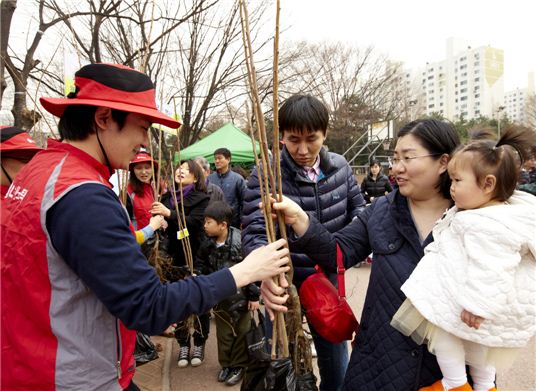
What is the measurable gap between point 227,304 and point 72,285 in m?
2.24

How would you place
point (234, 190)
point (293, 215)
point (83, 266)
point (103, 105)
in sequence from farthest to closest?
point (234, 190) → point (293, 215) → point (103, 105) → point (83, 266)

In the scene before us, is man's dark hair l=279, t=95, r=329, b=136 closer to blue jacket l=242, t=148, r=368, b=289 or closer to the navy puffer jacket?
blue jacket l=242, t=148, r=368, b=289

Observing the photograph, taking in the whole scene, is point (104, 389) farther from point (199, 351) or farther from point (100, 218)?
point (199, 351)

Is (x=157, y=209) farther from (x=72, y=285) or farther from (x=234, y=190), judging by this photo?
(x=72, y=285)

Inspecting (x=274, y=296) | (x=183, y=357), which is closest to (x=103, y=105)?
(x=274, y=296)

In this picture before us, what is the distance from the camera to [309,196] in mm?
1980

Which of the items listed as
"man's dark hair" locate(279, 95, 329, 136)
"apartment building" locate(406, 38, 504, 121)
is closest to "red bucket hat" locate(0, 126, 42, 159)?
"man's dark hair" locate(279, 95, 329, 136)

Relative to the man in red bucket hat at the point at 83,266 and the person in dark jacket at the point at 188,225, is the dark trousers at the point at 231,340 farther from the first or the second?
the man in red bucket hat at the point at 83,266

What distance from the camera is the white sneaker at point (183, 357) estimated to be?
3543 mm

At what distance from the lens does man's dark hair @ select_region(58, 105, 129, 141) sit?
1.21m

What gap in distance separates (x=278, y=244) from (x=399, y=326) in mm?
531

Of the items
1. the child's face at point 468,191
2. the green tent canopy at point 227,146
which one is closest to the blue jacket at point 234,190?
the child's face at point 468,191

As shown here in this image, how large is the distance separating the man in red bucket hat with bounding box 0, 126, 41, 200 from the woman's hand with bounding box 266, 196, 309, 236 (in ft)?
4.55

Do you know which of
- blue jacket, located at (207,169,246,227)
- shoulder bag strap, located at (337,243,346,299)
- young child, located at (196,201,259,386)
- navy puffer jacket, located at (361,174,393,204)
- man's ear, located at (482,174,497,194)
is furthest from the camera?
navy puffer jacket, located at (361,174,393,204)
